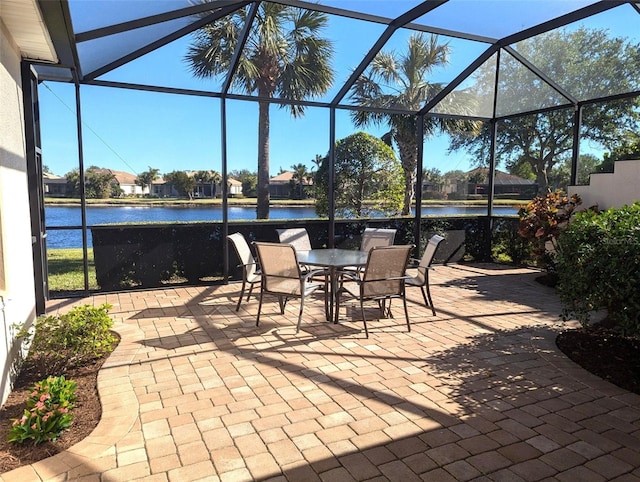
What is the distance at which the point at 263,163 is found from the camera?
11500 mm

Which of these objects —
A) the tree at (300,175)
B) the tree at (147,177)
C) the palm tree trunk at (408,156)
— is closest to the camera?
the tree at (147,177)

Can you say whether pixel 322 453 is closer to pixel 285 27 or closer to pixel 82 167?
pixel 82 167

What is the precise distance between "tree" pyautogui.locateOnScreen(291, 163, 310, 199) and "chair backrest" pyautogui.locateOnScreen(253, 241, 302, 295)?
7230 mm

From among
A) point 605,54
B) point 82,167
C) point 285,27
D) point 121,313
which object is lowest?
point 121,313

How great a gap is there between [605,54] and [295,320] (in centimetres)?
588

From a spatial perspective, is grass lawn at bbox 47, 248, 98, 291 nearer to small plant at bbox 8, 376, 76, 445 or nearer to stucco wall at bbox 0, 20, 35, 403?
stucco wall at bbox 0, 20, 35, 403

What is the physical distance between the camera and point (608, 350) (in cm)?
376

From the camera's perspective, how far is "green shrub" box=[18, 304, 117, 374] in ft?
10.6

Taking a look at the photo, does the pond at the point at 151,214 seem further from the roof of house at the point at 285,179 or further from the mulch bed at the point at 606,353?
the mulch bed at the point at 606,353

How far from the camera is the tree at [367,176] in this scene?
10086mm

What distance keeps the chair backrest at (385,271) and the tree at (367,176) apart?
5.79 meters

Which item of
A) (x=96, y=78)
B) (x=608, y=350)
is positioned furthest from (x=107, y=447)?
(x=96, y=78)

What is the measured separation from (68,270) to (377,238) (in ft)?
18.7

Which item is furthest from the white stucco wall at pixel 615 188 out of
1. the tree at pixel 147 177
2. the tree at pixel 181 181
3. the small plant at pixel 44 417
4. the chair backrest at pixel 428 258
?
the tree at pixel 147 177
